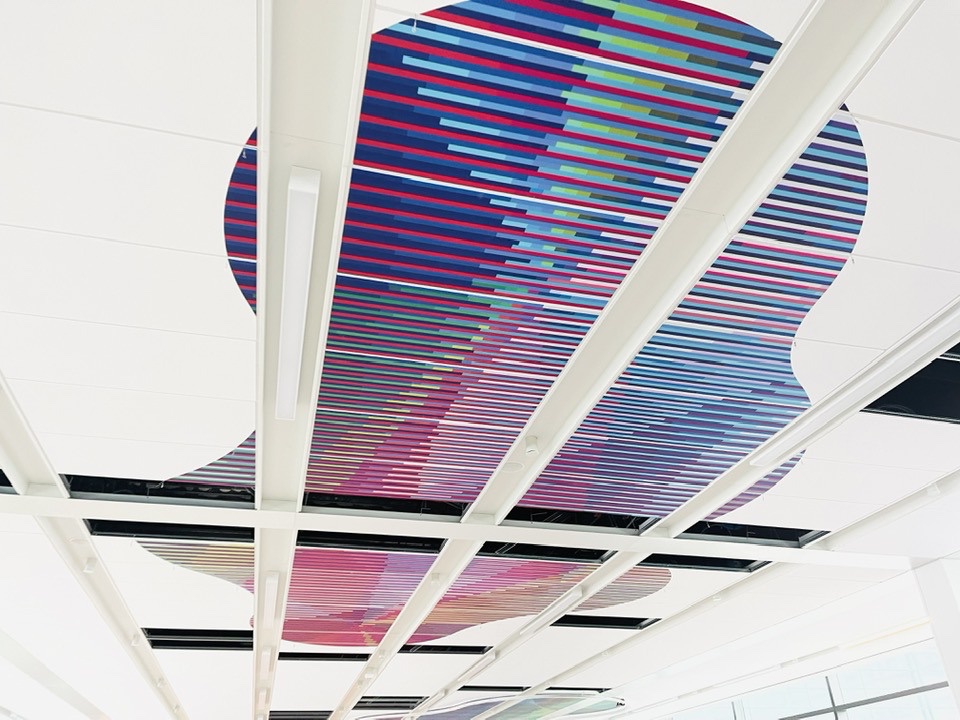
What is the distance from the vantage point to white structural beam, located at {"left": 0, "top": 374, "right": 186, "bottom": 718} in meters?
4.98

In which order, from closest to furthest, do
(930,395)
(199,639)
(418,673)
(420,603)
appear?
(930,395), (420,603), (199,639), (418,673)

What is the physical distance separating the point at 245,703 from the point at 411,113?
1420cm

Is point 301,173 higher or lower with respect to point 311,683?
higher

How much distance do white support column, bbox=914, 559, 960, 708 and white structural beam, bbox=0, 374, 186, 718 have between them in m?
8.76

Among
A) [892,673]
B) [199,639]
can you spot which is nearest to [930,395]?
[892,673]

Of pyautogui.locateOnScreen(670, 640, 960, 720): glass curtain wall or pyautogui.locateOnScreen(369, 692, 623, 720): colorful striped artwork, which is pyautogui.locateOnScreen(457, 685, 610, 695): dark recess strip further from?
pyautogui.locateOnScreen(670, 640, 960, 720): glass curtain wall

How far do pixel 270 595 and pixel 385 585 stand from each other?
127 centimetres

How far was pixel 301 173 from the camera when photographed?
10.5 ft

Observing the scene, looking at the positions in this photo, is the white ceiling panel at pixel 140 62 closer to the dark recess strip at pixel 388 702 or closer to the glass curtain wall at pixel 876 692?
the glass curtain wall at pixel 876 692

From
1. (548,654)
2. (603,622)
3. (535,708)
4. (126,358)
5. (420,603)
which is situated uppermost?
(126,358)

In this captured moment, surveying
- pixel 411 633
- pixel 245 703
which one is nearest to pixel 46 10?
pixel 411 633

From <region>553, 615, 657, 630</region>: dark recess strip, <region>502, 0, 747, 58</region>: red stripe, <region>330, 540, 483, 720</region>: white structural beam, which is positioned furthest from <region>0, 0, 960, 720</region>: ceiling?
<region>553, 615, 657, 630</region>: dark recess strip

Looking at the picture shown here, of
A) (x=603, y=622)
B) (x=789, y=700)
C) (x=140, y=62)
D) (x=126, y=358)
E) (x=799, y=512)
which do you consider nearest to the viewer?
(x=140, y=62)

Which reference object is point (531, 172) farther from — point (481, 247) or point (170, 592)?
point (170, 592)
